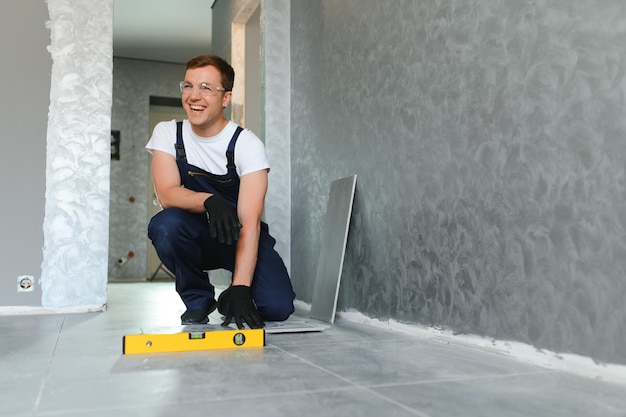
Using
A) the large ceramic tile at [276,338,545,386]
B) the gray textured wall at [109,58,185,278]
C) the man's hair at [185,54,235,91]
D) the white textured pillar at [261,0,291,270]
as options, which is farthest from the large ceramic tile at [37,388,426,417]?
the gray textured wall at [109,58,185,278]

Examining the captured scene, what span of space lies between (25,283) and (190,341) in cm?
167

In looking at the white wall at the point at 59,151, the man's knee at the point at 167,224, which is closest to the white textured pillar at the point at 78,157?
the white wall at the point at 59,151

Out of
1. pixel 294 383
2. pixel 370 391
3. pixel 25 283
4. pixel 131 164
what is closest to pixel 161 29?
pixel 131 164

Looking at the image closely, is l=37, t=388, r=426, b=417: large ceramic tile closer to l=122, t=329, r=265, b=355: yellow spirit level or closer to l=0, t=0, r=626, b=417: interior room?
l=0, t=0, r=626, b=417: interior room

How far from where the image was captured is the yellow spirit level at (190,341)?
5.05 feet

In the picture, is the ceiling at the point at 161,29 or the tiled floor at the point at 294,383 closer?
the tiled floor at the point at 294,383

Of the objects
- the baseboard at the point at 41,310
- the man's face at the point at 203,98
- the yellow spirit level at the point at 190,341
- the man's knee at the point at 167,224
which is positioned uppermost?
the man's face at the point at 203,98

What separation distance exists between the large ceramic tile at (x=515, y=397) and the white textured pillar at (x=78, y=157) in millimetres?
2275

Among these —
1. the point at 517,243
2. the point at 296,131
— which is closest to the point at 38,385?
the point at 517,243

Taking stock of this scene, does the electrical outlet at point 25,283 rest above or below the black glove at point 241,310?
below

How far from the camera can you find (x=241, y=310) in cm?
197

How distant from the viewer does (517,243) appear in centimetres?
145

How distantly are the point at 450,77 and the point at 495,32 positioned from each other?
23cm

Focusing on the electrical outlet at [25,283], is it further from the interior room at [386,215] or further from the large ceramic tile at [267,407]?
the large ceramic tile at [267,407]
